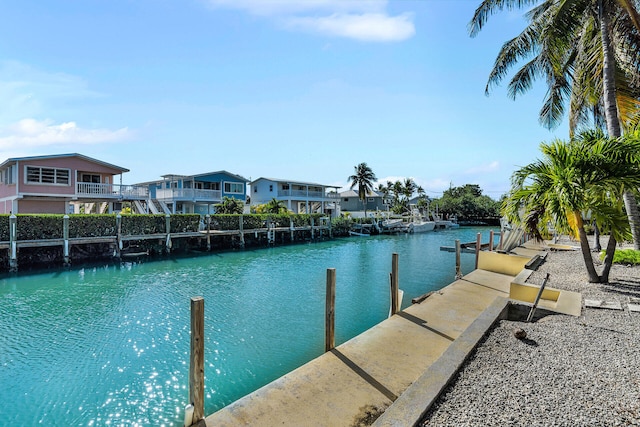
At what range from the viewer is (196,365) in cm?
435

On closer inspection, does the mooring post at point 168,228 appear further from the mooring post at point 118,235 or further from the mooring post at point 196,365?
the mooring post at point 196,365

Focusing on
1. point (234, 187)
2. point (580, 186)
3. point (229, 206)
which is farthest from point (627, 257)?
point (234, 187)

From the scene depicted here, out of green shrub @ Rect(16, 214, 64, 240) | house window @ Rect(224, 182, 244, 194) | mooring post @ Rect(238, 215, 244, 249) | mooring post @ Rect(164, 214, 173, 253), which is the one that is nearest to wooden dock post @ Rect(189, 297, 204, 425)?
green shrub @ Rect(16, 214, 64, 240)

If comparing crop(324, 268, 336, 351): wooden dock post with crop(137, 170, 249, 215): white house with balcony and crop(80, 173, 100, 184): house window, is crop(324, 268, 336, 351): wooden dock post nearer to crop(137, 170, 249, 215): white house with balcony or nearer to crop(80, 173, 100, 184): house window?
crop(137, 170, 249, 215): white house with balcony

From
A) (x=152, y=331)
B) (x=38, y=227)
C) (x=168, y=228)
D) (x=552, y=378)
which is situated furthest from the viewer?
(x=168, y=228)

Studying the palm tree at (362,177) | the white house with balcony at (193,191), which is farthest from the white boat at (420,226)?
the white house with balcony at (193,191)

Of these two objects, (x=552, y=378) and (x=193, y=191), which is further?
(x=193, y=191)

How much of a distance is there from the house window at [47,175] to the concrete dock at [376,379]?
27910 millimetres

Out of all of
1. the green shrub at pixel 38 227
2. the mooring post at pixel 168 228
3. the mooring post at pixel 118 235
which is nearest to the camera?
the green shrub at pixel 38 227

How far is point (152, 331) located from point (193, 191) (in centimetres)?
2608

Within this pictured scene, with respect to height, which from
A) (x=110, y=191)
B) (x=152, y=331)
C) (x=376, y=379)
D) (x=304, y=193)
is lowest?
(x=152, y=331)

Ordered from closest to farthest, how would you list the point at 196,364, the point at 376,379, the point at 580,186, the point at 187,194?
the point at 196,364 < the point at 376,379 < the point at 580,186 < the point at 187,194

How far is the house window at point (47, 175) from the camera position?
2484 cm

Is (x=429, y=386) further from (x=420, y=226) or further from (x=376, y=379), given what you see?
(x=420, y=226)
